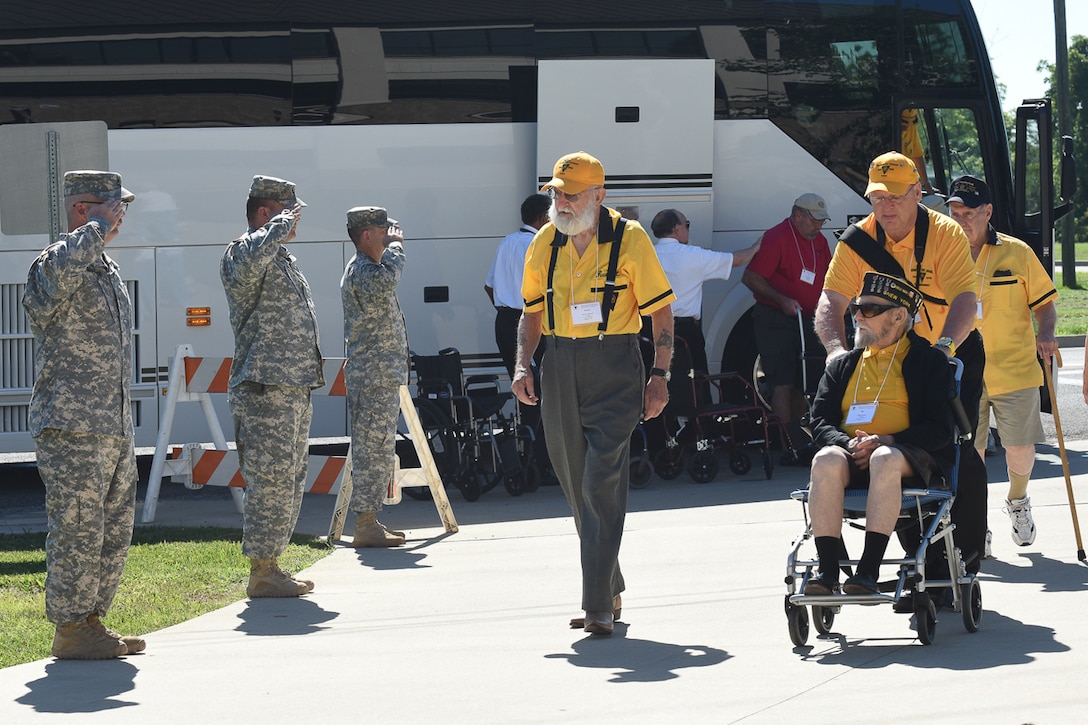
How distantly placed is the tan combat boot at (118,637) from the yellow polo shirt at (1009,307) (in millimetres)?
Result: 4358

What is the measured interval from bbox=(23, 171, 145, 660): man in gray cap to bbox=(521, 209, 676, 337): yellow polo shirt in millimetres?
1798

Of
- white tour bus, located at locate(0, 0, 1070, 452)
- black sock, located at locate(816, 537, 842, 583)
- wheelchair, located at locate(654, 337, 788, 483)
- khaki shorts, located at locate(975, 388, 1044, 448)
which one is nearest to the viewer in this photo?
black sock, located at locate(816, 537, 842, 583)

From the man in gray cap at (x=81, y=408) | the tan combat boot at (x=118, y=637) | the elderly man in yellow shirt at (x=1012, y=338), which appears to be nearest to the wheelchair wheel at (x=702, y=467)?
the elderly man in yellow shirt at (x=1012, y=338)

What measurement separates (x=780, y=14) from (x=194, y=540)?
20.2 ft

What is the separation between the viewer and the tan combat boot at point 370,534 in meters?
9.22

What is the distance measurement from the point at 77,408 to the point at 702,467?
610cm

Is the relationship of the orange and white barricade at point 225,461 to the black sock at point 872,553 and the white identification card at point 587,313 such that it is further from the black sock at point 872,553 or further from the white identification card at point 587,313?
the black sock at point 872,553

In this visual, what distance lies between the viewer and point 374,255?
9008 millimetres

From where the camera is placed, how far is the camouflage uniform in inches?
240

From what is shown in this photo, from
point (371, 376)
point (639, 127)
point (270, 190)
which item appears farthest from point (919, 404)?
point (639, 127)

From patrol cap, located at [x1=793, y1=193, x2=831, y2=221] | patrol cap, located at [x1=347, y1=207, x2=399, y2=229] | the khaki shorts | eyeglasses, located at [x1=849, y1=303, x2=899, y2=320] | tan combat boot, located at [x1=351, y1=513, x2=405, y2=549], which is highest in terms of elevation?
patrol cap, located at [x1=793, y1=193, x2=831, y2=221]

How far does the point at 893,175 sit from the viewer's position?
6918 mm

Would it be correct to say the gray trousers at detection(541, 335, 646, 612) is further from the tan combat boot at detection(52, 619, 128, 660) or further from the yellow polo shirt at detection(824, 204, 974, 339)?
the tan combat boot at detection(52, 619, 128, 660)

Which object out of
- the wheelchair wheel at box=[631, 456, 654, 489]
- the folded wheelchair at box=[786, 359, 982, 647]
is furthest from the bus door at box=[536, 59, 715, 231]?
the folded wheelchair at box=[786, 359, 982, 647]
